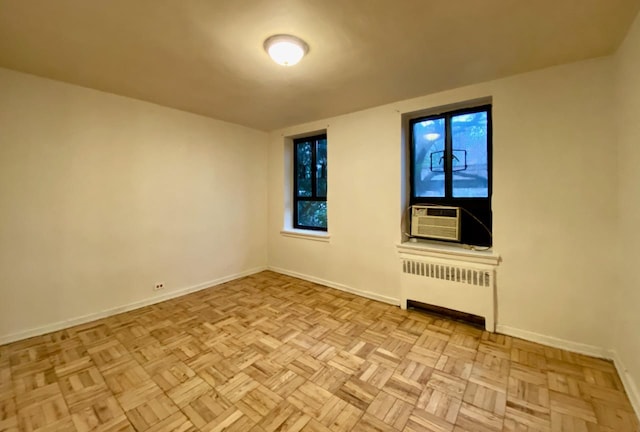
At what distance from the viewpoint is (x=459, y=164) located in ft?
9.64

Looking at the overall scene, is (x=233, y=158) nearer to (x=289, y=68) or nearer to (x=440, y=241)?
(x=289, y=68)

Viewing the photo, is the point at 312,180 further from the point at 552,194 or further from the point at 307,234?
the point at 552,194

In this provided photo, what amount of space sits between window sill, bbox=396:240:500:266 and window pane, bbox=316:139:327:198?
1609mm

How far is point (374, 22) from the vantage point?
1.71 m

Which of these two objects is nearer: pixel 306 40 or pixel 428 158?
pixel 306 40

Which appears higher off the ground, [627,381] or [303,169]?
[303,169]

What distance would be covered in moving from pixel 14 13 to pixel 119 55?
555mm

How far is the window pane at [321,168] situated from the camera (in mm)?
4207

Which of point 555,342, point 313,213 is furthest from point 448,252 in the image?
point 313,213

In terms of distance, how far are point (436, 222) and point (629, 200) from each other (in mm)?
1405

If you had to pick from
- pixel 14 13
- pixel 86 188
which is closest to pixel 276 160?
pixel 86 188

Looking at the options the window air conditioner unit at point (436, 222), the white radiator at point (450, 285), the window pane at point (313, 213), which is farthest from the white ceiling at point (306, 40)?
the window pane at point (313, 213)

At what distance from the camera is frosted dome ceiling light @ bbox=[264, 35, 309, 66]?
187 centimetres

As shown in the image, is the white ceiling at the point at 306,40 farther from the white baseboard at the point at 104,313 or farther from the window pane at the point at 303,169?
the white baseboard at the point at 104,313
